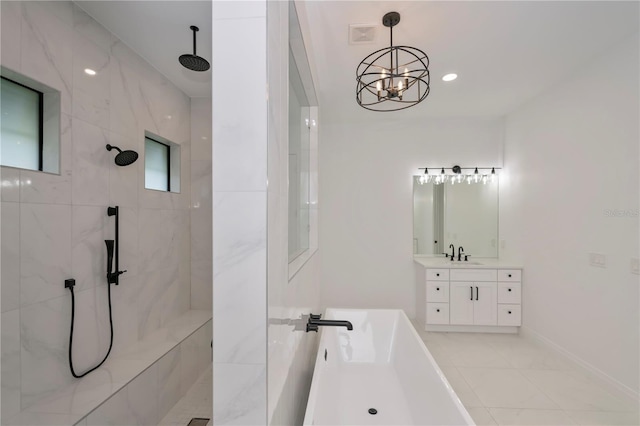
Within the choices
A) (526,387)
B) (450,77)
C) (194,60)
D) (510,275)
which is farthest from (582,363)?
(194,60)

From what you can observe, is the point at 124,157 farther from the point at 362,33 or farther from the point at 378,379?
the point at 378,379

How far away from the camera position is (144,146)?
266 cm

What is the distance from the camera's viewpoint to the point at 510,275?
347 centimetres

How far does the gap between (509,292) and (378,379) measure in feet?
7.31

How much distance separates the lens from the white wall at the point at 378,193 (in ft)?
13.2

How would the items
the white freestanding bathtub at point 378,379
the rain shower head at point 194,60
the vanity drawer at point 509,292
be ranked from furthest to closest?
the vanity drawer at point 509,292
the rain shower head at point 194,60
the white freestanding bathtub at point 378,379

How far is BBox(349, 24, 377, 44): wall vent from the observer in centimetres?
209

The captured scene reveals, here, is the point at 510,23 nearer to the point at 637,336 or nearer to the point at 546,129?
the point at 546,129

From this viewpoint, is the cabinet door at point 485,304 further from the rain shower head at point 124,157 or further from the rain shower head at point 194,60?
the rain shower head at point 124,157

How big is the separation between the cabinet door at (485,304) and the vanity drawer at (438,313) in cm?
33

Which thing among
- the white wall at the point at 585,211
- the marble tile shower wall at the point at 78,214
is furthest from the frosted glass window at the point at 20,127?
the white wall at the point at 585,211

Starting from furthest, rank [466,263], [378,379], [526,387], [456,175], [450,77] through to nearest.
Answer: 1. [456,175]
2. [466,263]
3. [450,77]
4. [526,387]
5. [378,379]

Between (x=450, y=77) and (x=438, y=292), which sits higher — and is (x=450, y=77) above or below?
above

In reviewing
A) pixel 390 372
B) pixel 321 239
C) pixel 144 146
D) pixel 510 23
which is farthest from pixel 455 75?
pixel 144 146
